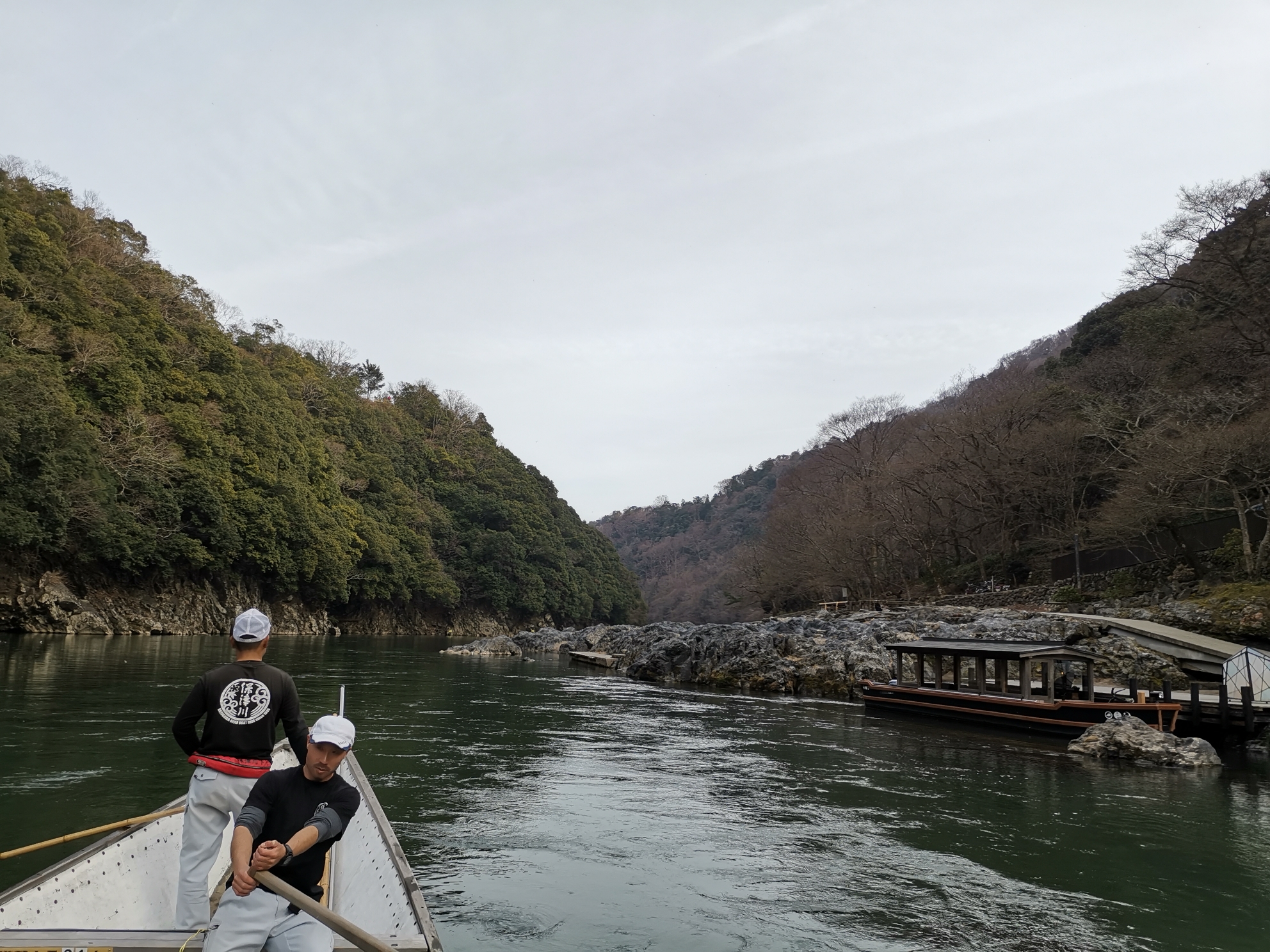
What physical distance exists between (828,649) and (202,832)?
86.2 feet

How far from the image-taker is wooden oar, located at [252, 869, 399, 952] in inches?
134

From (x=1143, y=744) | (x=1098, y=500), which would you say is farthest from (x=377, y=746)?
(x=1098, y=500)

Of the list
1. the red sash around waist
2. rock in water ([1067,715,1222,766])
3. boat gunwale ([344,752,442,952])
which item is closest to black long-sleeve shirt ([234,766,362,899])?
boat gunwale ([344,752,442,952])

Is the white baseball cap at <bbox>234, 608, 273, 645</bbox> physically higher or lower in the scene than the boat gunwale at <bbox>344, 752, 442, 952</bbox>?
higher

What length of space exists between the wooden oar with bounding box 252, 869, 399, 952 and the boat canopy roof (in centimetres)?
1787

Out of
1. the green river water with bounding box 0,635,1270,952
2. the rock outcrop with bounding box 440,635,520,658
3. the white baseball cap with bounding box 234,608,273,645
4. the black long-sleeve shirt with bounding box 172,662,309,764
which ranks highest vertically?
the white baseball cap with bounding box 234,608,273,645

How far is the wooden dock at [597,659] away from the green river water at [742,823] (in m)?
19.3

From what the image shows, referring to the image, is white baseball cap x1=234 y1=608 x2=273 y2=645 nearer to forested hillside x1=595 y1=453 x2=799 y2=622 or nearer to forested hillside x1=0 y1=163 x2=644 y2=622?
forested hillside x1=0 y1=163 x2=644 y2=622

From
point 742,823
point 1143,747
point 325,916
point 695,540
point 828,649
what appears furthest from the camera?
point 695,540

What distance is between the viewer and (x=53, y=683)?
18.3 metres

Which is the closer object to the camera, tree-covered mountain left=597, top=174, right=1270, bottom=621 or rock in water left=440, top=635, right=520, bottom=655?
tree-covered mountain left=597, top=174, right=1270, bottom=621

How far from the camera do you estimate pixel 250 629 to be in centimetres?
459

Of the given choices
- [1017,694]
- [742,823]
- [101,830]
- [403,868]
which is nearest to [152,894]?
[101,830]

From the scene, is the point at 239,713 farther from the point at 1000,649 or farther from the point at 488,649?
the point at 488,649
